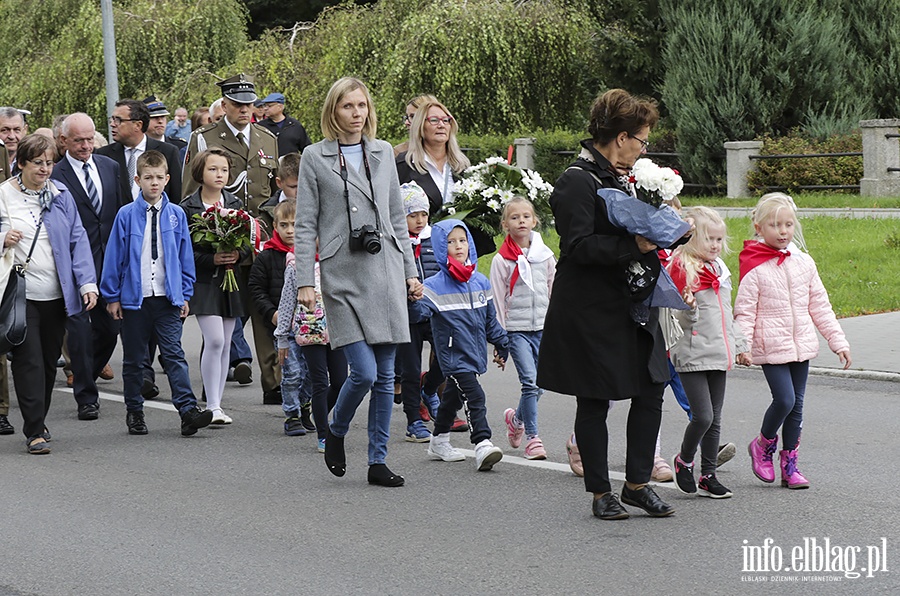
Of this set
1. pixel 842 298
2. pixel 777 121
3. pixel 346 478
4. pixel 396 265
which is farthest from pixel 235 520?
pixel 777 121

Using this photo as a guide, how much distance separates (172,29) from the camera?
1298 inches

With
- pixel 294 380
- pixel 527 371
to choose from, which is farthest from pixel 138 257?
pixel 527 371

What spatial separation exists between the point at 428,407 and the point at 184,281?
72.4 inches

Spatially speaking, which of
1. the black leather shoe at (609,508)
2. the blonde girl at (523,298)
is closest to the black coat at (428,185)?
the blonde girl at (523,298)

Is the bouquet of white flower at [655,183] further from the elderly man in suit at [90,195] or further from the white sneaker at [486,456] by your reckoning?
the elderly man in suit at [90,195]

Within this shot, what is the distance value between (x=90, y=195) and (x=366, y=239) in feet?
13.2

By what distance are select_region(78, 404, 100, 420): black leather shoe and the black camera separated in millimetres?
3593

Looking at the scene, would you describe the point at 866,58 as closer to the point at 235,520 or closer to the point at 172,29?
the point at 172,29

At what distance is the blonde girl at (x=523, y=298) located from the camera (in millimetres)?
8141

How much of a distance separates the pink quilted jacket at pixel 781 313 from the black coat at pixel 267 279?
3.61m

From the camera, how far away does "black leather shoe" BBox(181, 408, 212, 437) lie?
9125mm

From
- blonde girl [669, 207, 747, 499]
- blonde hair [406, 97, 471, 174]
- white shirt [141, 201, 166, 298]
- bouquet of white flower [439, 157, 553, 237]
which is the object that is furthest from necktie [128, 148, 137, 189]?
blonde girl [669, 207, 747, 499]

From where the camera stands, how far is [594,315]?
252 inches

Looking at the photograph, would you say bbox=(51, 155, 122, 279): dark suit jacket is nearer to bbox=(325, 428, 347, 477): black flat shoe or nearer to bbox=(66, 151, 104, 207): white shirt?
bbox=(66, 151, 104, 207): white shirt
